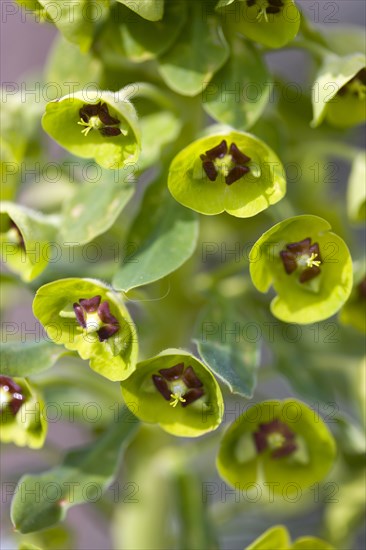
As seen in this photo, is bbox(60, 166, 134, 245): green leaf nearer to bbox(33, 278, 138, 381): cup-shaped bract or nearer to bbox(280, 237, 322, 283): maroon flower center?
bbox(33, 278, 138, 381): cup-shaped bract

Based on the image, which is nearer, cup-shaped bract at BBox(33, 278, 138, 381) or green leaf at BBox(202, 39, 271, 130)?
cup-shaped bract at BBox(33, 278, 138, 381)

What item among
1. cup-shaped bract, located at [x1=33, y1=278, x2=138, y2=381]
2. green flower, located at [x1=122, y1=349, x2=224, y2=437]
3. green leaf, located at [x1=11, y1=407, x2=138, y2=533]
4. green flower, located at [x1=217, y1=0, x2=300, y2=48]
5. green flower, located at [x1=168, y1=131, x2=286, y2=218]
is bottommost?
green leaf, located at [x1=11, y1=407, x2=138, y2=533]

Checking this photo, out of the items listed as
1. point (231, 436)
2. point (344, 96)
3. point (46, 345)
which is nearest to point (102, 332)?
point (46, 345)

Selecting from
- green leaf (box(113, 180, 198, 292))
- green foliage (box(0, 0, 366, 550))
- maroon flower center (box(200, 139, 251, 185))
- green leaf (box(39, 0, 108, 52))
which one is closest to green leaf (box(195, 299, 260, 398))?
green foliage (box(0, 0, 366, 550))

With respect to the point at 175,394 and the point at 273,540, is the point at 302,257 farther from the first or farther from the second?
the point at 273,540

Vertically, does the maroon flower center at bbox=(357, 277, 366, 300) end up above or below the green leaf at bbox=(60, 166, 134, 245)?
below

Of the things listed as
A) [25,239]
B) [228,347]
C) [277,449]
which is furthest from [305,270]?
[25,239]
